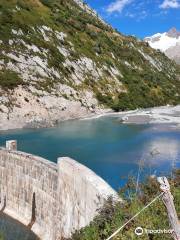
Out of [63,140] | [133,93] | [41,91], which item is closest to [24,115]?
[41,91]

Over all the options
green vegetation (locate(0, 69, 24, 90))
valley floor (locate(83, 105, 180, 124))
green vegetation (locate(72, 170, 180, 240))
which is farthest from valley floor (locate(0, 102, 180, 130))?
green vegetation (locate(72, 170, 180, 240))

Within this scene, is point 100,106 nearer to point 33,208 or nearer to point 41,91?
point 41,91

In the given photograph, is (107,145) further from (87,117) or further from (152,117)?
(87,117)

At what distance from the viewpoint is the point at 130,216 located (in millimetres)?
18062

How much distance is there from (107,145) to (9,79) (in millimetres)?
33470

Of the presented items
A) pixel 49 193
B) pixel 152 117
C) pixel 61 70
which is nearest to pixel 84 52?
pixel 61 70

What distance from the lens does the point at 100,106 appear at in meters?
115

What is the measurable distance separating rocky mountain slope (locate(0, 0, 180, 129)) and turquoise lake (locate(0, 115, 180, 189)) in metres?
6.70

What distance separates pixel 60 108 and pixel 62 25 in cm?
4010

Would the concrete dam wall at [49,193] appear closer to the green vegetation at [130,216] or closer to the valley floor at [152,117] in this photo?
the green vegetation at [130,216]

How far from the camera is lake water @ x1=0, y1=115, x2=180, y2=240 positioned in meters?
54.1

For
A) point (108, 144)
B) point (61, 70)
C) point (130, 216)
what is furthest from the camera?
point (61, 70)

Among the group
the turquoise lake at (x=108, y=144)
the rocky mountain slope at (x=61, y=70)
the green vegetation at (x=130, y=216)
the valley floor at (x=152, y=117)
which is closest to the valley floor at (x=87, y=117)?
the valley floor at (x=152, y=117)

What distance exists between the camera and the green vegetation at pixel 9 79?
9675 cm
